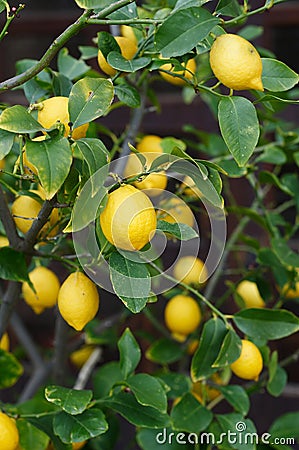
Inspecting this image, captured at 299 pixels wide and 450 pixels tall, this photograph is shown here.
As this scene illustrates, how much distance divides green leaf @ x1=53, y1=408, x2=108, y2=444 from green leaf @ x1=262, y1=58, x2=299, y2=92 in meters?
0.34

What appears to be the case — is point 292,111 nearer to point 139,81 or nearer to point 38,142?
point 139,81

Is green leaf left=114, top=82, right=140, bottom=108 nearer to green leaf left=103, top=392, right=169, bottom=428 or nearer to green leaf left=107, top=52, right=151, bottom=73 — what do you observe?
green leaf left=107, top=52, right=151, bottom=73

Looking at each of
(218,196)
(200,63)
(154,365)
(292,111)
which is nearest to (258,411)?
(154,365)

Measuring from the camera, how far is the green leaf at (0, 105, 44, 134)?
0.48m

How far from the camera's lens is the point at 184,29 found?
52 cm

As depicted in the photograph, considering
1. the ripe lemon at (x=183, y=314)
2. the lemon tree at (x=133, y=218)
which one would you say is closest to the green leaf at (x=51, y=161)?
the lemon tree at (x=133, y=218)

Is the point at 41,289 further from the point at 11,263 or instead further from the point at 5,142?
the point at 5,142

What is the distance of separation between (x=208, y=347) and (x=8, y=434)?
224 mm

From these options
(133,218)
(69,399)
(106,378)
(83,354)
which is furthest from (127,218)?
(83,354)

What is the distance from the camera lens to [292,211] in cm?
132

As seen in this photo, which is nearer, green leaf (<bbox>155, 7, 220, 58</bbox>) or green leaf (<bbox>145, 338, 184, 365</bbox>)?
green leaf (<bbox>155, 7, 220, 58</bbox>)

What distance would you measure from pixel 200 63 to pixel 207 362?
0.41 metres

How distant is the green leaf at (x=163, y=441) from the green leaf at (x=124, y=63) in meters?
0.44

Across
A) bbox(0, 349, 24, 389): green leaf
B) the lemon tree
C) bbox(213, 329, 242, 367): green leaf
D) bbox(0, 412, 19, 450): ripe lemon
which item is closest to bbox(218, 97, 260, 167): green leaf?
the lemon tree
